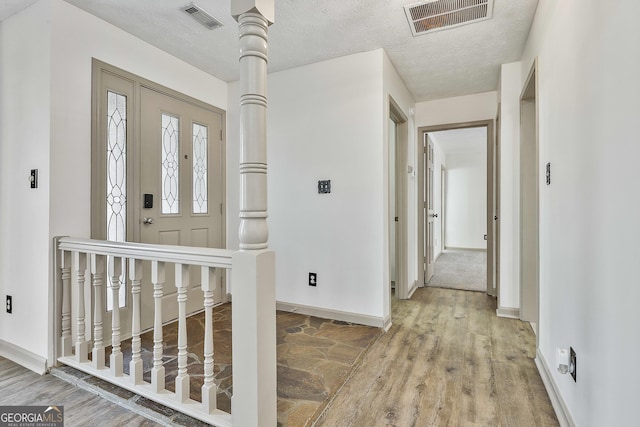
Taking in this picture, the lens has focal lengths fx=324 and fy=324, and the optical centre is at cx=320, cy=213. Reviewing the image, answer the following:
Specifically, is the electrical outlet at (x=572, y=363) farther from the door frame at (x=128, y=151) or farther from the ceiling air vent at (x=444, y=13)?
the door frame at (x=128, y=151)

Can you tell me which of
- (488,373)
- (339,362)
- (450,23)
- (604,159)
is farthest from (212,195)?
(604,159)

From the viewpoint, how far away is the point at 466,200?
8555 millimetres

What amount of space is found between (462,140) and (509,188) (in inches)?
155

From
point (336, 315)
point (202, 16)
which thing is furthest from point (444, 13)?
point (336, 315)

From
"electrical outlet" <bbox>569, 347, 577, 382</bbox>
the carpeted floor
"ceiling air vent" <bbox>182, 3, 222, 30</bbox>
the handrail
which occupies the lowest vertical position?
the carpeted floor

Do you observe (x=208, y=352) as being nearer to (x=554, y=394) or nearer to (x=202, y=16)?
(x=554, y=394)

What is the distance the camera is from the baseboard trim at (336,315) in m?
2.91

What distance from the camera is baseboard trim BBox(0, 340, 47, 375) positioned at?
2.14 meters

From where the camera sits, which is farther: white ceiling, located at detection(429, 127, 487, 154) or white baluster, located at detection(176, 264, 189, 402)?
white ceiling, located at detection(429, 127, 487, 154)

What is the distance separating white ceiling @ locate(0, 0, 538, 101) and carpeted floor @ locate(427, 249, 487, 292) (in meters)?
2.70

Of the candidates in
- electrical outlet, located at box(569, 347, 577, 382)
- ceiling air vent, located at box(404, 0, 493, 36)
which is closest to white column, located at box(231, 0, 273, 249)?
ceiling air vent, located at box(404, 0, 493, 36)

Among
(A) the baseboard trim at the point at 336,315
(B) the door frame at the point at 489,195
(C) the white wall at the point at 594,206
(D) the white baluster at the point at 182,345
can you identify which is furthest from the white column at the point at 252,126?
(B) the door frame at the point at 489,195

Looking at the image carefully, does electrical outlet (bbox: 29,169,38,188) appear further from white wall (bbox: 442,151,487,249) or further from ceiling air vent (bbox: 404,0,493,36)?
white wall (bbox: 442,151,487,249)

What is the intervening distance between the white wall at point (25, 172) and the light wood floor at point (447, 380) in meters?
2.09
